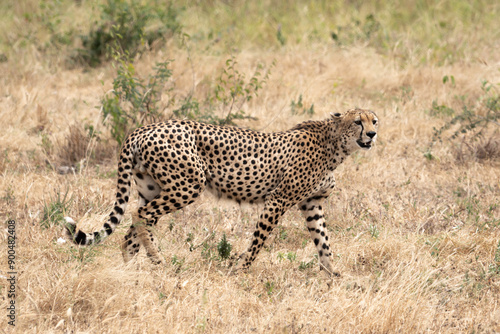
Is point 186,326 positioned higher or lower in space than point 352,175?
higher

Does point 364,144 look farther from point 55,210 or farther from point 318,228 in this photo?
point 55,210

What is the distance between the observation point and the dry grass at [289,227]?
357 cm

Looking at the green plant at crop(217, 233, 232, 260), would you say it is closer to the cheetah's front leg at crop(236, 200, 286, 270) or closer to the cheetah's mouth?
the cheetah's front leg at crop(236, 200, 286, 270)

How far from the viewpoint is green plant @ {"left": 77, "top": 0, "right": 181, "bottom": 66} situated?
27.1 feet

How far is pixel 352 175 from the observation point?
602 centimetres

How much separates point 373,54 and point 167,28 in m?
2.69

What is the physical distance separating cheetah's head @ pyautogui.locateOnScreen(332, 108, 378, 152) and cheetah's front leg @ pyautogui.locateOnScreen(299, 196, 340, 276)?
49cm

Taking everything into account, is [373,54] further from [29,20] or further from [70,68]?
[29,20]

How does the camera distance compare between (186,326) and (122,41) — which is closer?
(186,326)

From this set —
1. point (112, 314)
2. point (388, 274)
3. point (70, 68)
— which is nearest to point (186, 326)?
point (112, 314)

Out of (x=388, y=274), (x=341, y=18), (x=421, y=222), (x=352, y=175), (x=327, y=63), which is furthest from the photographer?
(x=341, y=18)

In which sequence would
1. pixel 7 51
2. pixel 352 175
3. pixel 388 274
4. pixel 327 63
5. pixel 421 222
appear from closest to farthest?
pixel 388 274 → pixel 421 222 → pixel 352 175 → pixel 327 63 → pixel 7 51

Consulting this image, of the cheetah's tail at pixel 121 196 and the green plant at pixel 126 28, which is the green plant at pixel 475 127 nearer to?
the cheetah's tail at pixel 121 196

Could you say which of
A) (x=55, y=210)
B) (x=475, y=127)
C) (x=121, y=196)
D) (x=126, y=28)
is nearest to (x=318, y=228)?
(x=121, y=196)
